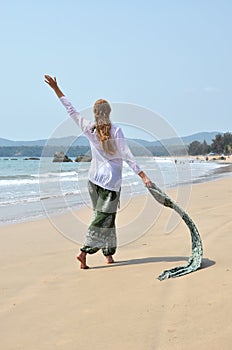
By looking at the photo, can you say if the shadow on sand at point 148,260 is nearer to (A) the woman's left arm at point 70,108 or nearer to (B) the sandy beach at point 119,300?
(B) the sandy beach at point 119,300

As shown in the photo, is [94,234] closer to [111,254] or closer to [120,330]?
[111,254]

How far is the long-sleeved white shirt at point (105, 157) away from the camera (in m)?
5.41

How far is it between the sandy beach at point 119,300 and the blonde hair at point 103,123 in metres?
1.34

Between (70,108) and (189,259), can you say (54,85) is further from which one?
(189,259)

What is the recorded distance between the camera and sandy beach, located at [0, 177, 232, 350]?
3.45 m

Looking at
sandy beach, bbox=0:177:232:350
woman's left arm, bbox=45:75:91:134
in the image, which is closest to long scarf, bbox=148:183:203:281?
sandy beach, bbox=0:177:232:350

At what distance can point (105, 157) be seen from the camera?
18.1 feet

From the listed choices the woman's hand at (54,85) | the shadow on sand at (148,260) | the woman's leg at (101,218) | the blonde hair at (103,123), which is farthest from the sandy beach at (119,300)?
the woman's hand at (54,85)

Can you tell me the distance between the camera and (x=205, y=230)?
25.7 feet

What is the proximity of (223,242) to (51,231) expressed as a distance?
3.71 m

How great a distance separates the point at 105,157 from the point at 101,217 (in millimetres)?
666

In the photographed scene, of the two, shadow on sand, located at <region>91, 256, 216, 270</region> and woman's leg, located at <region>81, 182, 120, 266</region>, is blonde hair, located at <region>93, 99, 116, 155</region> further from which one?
shadow on sand, located at <region>91, 256, 216, 270</region>

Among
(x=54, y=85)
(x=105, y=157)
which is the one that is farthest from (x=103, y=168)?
(x=54, y=85)

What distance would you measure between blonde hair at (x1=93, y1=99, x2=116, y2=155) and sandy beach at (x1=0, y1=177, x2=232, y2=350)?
1.34m
